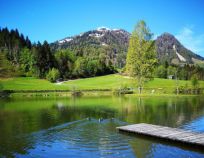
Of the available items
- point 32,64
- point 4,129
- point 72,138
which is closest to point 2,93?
point 32,64

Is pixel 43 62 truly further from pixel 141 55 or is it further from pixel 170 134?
pixel 170 134

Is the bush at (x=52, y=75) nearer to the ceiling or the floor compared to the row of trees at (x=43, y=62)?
nearer to the floor

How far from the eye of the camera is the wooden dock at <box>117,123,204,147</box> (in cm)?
2195

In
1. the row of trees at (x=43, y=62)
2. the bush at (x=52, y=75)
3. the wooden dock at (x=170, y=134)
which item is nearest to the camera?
the wooden dock at (x=170, y=134)

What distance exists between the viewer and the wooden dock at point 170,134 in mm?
21953

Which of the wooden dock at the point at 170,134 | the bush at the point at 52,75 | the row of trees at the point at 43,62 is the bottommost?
the wooden dock at the point at 170,134

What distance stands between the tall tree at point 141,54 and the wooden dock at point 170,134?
5277 cm

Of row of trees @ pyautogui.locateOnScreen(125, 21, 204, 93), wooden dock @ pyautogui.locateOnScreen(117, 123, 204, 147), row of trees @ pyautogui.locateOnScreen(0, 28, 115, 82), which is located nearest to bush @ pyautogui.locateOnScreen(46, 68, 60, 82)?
row of trees @ pyautogui.locateOnScreen(0, 28, 115, 82)

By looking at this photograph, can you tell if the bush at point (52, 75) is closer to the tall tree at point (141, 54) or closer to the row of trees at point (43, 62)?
the row of trees at point (43, 62)

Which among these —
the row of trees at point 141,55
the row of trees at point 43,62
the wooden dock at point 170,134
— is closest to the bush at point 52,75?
the row of trees at point 43,62

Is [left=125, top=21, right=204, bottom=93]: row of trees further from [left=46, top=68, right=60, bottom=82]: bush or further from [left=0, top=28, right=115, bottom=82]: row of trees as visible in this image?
[left=0, top=28, right=115, bottom=82]: row of trees

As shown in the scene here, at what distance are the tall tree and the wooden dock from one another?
2078 inches

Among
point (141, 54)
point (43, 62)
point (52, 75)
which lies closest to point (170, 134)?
point (141, 54)

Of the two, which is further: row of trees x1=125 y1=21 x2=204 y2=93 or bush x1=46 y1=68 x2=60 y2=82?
bush x1=46 y1=68 x2=60 y2=82
